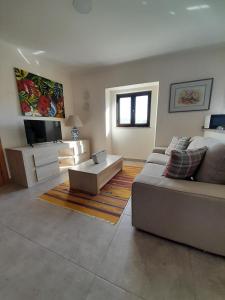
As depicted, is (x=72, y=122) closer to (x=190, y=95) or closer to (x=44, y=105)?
(x=44, y=105)

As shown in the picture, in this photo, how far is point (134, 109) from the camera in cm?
364

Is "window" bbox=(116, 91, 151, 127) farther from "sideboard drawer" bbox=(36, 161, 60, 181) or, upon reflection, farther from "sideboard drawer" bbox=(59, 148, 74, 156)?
"sideboard drawer" bbox=(36, 161, 60, 181)

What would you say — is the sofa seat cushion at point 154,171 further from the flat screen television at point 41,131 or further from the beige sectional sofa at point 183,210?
the flat screen television at point 41,131

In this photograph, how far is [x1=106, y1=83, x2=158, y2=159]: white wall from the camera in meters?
3.47

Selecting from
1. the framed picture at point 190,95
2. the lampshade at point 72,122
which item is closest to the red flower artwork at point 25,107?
the lampshade at point 72,122

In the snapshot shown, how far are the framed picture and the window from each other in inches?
28.1

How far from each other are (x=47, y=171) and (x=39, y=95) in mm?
1637

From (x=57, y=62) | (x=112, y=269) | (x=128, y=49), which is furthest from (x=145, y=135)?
(x=112, y=269)

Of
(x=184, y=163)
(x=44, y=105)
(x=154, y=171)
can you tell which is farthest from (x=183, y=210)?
(x=44, y=105)

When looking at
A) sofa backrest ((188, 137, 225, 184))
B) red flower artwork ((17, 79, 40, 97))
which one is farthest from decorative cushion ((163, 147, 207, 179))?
red flower artwork ((17, 79, 40, 97))

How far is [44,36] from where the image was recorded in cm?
207

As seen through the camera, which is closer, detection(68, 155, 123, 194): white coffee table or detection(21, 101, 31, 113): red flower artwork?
detection(68, 155, 123, 194): white coffee table

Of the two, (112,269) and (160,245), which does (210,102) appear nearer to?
(160,245)

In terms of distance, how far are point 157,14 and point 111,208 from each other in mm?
2526
